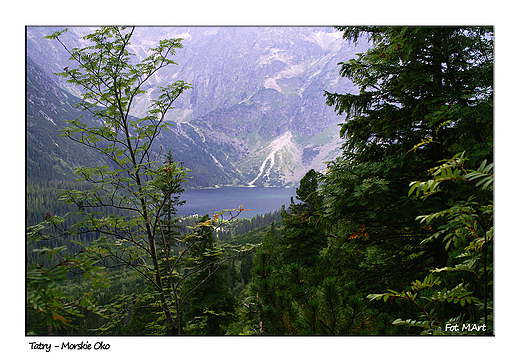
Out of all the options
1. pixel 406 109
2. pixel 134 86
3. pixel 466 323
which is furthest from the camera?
pixel 406 109

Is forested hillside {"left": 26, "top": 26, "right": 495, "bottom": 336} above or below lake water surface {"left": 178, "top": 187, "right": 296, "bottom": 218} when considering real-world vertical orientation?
above

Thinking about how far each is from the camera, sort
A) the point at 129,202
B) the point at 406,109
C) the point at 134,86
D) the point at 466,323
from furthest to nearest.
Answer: the point at 406,109 → the point at 134,86 → the point at 129,202 → the point at 466,323

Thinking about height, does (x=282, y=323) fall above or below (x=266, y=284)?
below

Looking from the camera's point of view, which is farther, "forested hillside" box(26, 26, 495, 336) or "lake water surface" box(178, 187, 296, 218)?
"lake water surface" box(178, 187, 296, 218)

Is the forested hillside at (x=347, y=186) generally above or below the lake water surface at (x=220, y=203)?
above

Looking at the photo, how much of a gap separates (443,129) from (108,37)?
4.83m

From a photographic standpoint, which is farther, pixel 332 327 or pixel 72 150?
pixel 72 150

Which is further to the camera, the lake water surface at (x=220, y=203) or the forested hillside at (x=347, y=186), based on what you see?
the lake water surface at (x=220, y=203)

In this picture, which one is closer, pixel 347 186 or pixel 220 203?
pixel 347 186

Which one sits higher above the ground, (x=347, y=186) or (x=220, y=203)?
(x=347, y=186)

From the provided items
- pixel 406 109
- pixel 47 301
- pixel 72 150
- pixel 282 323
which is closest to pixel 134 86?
pixel 47 301

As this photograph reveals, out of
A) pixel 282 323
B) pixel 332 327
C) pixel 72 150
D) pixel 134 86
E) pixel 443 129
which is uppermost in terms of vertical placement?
pixel 72 150

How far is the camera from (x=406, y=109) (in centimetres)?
365
